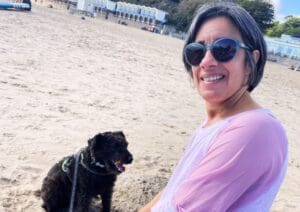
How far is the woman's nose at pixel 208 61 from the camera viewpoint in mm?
1794

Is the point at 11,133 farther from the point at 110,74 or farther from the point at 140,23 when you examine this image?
the point at 140,23

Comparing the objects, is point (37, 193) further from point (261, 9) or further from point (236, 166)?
point (261, 9)

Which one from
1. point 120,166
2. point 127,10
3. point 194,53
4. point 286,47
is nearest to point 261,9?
point 286,47

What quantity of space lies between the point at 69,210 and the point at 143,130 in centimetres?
346

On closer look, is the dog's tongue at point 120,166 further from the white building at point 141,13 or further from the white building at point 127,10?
the white building at point 141,13

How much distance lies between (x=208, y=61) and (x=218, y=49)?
0.10 m

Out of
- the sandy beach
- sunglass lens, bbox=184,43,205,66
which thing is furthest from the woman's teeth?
the sandy beach

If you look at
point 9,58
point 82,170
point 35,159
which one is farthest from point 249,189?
point 9,58

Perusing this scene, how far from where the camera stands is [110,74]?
44.3 ft

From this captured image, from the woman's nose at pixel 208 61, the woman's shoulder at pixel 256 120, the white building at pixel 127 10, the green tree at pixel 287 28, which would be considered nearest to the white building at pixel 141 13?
the white building at pixel 127 10

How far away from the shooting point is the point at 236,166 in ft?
4.62

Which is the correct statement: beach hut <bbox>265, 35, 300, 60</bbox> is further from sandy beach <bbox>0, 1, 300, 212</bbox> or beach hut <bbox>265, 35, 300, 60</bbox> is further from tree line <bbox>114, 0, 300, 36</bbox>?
sandy beach <bbox>0, 1, 300, 212</bbox>

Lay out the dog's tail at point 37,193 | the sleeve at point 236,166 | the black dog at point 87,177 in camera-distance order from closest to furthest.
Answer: the sleeve at point 236,166 → the black dog at point 87,177 → the dog's tail at point 37,193

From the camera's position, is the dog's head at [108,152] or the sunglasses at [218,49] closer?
the sunglasses at [218,49]
